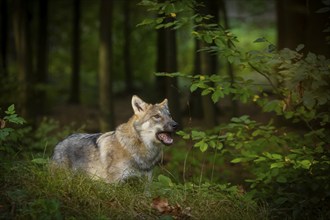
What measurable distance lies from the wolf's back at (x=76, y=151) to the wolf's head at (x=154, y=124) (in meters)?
0.81

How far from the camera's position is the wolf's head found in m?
7.82

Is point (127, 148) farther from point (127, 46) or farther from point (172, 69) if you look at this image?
point (127, 46)

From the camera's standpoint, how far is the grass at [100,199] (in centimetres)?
578

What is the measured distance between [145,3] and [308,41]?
5.40 meters

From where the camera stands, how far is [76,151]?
8.09 metres

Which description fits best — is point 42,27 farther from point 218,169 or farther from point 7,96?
point 218,169

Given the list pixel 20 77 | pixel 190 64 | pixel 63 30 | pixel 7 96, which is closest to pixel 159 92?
pixel 20 77

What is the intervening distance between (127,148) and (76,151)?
908mm

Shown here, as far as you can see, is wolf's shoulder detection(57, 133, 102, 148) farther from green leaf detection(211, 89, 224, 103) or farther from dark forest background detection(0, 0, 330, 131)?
green leaf detection(211, 89, 224, 103)

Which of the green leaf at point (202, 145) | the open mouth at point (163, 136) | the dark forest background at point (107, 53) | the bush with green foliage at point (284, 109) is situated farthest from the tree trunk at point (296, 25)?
the green leaf at point (202, 145)

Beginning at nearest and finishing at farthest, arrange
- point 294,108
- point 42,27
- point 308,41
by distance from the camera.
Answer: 1. point 294,108
2. point 308,41
3. point 42,27

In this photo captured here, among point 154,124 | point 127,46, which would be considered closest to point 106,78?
point 154,124

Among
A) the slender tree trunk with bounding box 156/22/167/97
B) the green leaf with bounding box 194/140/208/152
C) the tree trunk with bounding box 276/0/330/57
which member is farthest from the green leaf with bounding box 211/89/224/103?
the slender tree trunk with bounding box 156/22/167/97

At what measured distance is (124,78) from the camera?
98.9 ft
